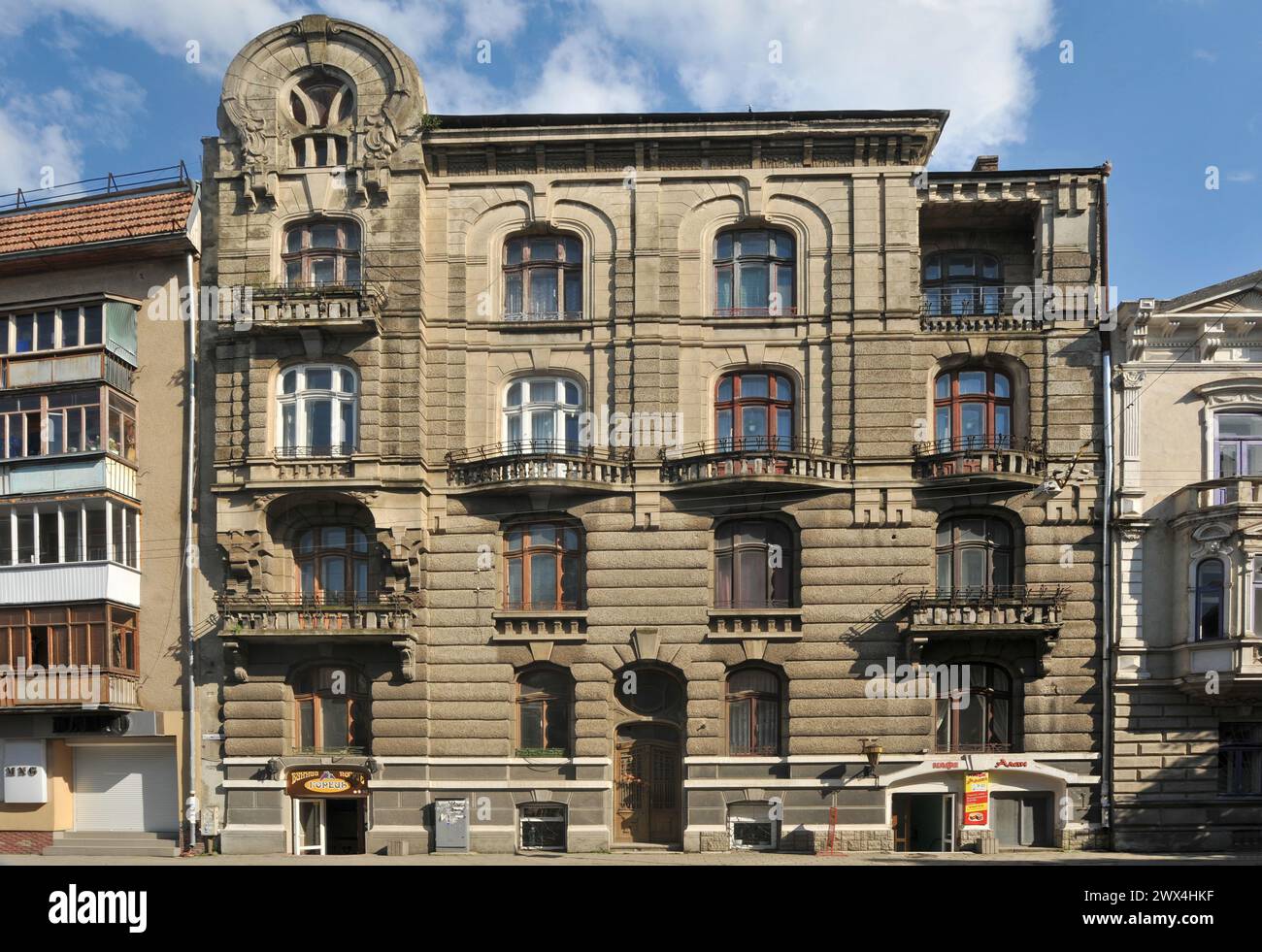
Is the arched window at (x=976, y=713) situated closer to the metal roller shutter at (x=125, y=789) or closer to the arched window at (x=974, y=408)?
the arched window at (x=974, y=408)

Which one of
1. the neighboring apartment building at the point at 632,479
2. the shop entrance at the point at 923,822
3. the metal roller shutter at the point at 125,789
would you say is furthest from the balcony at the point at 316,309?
the shop entrance at the point at 923,822

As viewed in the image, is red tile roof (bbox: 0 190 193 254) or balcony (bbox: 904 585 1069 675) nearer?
balcony (bbox: 904 585 1069 675)

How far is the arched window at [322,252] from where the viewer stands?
3372 centimetres

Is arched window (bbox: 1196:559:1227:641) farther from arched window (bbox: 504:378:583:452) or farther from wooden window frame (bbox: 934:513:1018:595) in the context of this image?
arched window (bbox: 504:378:583:452)

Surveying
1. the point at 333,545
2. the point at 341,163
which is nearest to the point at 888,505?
the point at 333,545

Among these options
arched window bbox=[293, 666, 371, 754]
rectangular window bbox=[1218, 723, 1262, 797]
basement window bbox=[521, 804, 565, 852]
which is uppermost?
arched window bbox=[293, 666, 371, 754]

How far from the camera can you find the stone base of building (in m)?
33.0

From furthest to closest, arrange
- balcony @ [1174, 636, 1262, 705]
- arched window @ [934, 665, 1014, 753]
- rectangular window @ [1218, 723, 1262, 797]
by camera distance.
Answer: arched window @ [934, 665, 1014, 753]
rectangular window @ [1218, 723, 1262, 797]
balcony @ [1174, 636, 1262, 705]

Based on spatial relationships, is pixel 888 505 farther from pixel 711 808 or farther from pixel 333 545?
pixel 333 545

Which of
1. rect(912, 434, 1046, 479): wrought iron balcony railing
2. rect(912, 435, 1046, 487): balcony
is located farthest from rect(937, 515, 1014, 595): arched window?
rect(912, 434, 1046, 479): wrought iron balcony railing

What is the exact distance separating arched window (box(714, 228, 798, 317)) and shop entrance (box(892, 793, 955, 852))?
13981mm

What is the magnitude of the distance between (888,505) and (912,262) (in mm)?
6889

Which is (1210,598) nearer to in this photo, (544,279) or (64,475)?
(544,279)

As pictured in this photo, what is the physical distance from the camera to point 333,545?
3344cm
